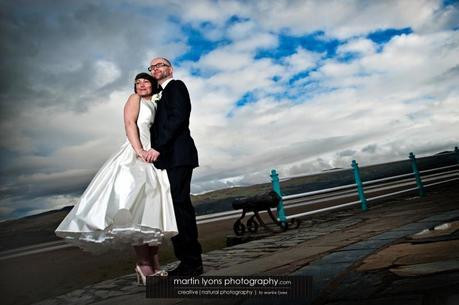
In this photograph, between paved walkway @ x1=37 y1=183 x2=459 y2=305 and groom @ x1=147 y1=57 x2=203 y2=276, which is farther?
groom @ x1=147 y1=57 x2=203 y2=276

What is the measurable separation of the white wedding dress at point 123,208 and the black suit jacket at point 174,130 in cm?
10

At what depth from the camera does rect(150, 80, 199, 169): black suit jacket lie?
2301mm

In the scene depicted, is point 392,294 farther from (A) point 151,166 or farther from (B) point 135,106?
(B) point 135,106

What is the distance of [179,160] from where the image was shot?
2.30 meters

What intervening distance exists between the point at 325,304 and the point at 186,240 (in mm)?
1195

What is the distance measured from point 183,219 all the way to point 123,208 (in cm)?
45

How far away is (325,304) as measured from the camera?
133 cm

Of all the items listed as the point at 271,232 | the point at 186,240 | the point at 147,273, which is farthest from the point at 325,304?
the point at 271,232

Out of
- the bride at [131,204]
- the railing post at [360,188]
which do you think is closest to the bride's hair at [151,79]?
the bride at [131,204]

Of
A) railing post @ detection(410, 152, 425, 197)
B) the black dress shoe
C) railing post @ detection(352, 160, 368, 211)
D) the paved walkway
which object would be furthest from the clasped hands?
railing post @ detection(410, 152, 425, 197)

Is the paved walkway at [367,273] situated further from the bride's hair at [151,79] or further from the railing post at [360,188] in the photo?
the railing post at [360,188]

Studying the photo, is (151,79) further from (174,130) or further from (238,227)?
(238,227)

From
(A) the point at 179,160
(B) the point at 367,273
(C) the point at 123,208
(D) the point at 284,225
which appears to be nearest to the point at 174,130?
(A) the point at 179,160

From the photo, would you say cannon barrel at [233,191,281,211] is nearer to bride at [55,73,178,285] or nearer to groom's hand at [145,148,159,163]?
bride at [55,73,178,285]
